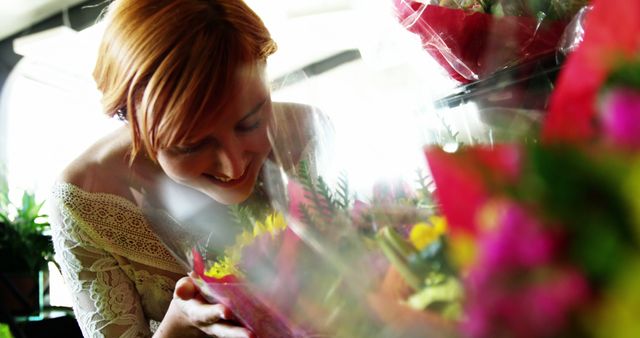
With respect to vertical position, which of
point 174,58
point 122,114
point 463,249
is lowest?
point 122,114

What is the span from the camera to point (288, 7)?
102 centimetres

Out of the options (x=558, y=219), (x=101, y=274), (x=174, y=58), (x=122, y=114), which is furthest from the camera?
(x=101, y=274)

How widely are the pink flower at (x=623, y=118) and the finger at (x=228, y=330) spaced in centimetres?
48

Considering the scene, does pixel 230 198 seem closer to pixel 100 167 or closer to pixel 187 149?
pixel 187 149

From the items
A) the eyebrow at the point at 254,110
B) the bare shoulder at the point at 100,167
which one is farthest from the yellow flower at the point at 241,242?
the bare shoulder at the point at 100,167

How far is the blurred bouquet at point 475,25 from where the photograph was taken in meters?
0.76

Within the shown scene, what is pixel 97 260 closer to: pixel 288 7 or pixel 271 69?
pixel 288 7

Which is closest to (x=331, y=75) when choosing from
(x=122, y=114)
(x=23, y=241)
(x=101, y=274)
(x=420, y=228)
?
(x=420, y=228)

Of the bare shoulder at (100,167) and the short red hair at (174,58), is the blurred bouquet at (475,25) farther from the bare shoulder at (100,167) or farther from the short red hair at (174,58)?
the bare shoulder at (100,167)

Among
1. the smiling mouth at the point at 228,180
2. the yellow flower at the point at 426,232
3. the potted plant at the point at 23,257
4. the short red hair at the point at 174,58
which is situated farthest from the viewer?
the potted plant at the point at 23,257

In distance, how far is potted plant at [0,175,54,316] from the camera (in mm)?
2590

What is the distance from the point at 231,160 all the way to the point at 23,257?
2261 mm

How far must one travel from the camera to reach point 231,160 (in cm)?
66

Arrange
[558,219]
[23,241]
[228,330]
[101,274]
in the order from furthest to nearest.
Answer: [23,241] < [101,274] < [228,330] < [558,219]
